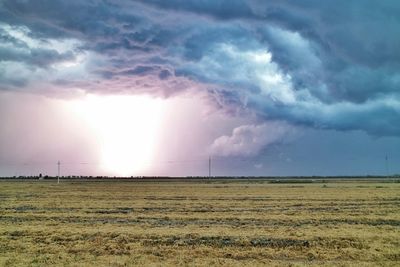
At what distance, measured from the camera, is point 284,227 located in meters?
28.7

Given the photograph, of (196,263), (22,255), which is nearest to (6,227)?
(22,255)

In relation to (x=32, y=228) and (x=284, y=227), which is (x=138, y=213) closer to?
(x=32, y=228)

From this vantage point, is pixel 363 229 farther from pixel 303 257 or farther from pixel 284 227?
pixel 303 257

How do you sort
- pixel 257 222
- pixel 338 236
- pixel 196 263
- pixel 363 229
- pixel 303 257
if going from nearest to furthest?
pixel 196 263 < pixel 303 257 < pixel 338 236 < pixel 363 229 < pixel 257 222

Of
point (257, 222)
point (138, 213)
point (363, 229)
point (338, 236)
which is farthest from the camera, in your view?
point (138, 213)

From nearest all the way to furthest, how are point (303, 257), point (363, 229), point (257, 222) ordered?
1. point (303, 257)
2. point (363, 229)
3. point (257, 222)

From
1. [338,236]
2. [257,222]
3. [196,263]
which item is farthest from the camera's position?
[257,222]

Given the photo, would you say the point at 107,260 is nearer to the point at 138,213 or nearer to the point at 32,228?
the point at 32,228

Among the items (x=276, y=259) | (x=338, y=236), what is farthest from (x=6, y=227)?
(x=338, y=236)

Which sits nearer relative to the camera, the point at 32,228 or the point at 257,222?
the point at 32,228

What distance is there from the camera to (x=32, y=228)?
28.9 m

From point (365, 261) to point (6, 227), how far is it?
2350cm

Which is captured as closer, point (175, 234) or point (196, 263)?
point (196, 263)

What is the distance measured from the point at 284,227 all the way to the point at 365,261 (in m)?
9.97
